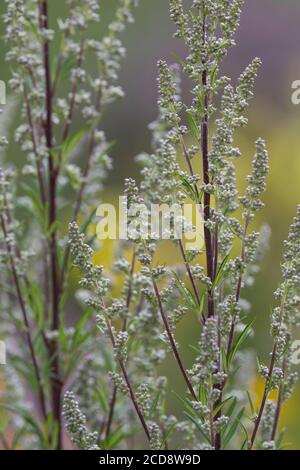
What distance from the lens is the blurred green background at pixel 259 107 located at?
7.62ft

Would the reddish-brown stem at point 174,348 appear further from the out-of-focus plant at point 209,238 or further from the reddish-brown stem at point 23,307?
the reddish-brown stem at point 23,307

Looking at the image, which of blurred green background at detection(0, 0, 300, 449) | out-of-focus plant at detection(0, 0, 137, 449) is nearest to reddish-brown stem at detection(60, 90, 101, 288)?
out-of-focus plant at detection(0, 0, 137, 449)

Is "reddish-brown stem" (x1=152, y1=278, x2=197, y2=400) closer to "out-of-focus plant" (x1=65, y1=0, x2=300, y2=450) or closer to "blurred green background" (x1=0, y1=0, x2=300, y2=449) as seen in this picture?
"out-of-focus plant" (x1=65, y1=0, x2=300, y2=450)

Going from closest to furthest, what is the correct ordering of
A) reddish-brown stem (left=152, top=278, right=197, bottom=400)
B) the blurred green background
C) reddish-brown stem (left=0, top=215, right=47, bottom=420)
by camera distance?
1. reddish-brown stem (left=152, top=278, right=197, bottom=400)
2. reddish-brown stem (left=0, top=215, right=47, bottom=420)
3. the blurred green background

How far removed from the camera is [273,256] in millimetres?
2387

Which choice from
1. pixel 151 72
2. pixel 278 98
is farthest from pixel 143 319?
pixel 151 72

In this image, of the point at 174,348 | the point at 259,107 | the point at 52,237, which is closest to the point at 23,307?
the point at 52,237

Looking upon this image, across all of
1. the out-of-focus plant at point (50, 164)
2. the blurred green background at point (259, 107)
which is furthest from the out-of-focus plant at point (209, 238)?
the blurred green background at point (259, 107)

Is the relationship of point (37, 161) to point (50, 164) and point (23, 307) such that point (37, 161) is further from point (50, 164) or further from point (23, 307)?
point (23, 307)

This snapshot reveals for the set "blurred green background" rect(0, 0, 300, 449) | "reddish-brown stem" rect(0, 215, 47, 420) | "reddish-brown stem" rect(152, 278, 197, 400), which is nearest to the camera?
"reddish-brown stem" rect(152, 278, 197, 400)

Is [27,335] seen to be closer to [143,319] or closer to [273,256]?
[143,319]

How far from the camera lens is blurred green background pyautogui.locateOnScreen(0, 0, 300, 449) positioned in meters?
2.32

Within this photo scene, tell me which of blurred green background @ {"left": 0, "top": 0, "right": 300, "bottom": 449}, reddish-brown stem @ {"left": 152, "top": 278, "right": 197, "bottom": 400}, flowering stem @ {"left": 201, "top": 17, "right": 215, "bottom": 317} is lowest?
reddish-brown stem @ {"left": 152, "top": 278, "right": 197, "bottom": 400}

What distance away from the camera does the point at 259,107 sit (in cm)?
268
